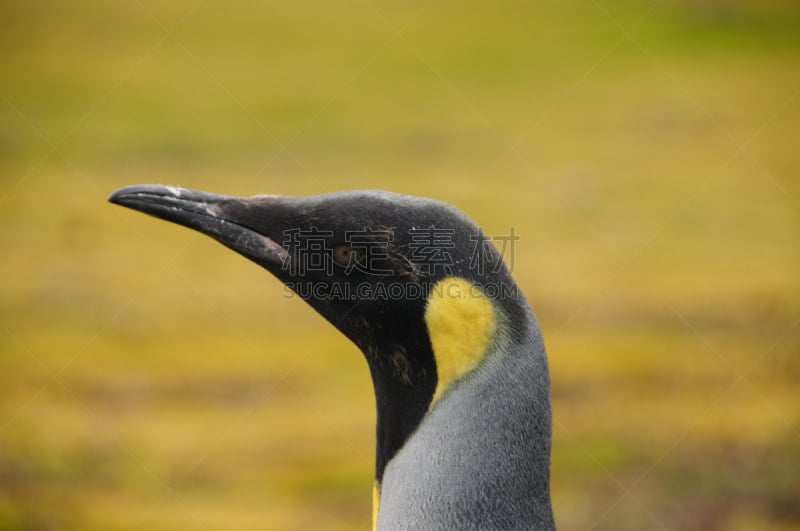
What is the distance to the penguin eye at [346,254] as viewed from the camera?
2.72 metres

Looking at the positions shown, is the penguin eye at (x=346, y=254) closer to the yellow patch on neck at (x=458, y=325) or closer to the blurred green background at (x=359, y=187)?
the yellow patch on neck at (x=458, y=325)

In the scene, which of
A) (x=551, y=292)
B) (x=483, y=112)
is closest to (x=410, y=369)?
(x=551, y=292)

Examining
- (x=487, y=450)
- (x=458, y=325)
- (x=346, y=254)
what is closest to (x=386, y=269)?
(x=346, y=254)

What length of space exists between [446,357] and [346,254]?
38 cm

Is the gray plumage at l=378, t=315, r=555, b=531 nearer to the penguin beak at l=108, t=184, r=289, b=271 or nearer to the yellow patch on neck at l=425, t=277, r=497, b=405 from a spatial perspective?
the yellow patch on neck at l=425, t=277, r=497, b=405

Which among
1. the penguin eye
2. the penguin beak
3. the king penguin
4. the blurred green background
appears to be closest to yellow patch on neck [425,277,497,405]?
the king penguin

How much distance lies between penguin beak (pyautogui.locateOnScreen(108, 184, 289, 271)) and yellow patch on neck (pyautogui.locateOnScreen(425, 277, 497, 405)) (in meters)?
0.48

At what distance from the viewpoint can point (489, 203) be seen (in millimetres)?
17734

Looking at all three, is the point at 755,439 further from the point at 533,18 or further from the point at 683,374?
the point at 533,18

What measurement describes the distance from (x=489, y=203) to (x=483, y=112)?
26.8 feet

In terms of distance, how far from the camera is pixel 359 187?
58.3 feet

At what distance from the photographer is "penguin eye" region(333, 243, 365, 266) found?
2.72 meters

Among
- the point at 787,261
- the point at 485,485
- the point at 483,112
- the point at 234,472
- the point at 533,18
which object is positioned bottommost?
the point at 234,472

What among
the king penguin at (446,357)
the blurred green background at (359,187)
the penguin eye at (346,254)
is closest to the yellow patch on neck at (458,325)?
the king penguin at (446,357)
